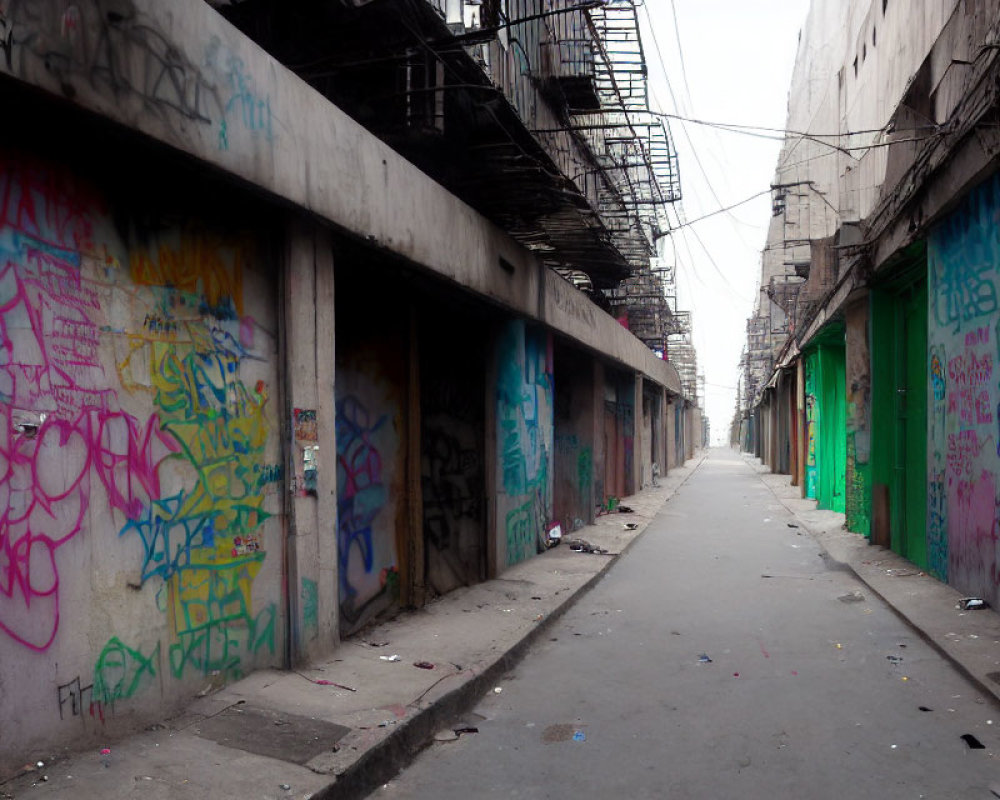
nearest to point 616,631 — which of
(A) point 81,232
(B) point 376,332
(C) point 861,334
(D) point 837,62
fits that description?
(B) point 376,332

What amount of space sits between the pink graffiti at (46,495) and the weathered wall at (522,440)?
19.8ft

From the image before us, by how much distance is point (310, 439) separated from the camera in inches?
230

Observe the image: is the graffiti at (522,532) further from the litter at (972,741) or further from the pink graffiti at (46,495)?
the pink graffiti at (46,495)

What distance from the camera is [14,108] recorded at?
12.1 ft

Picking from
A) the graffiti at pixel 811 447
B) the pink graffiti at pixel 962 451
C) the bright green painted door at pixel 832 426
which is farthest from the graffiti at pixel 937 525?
the graffiti at pixel 811 447

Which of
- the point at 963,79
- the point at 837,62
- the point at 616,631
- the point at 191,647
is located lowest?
the point at 616,631

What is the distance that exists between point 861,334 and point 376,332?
913cm

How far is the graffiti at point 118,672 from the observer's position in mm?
4152

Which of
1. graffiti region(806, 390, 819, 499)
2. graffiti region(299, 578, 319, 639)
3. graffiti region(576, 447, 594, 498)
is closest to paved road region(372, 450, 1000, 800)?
graffiti region(299, 578, 319, 639)

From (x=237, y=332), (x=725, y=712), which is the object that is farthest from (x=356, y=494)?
(x=725, y=712)

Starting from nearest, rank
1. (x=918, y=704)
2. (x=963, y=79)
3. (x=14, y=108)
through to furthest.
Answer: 1. (x=14, y=108)
2. (x=918, y=704)
3. (x=963, y=79)

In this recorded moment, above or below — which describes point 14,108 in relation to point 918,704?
above

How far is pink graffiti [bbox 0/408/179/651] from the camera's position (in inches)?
144

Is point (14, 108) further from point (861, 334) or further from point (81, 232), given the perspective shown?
point (861, 334)
